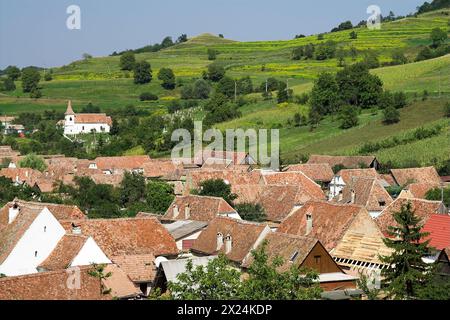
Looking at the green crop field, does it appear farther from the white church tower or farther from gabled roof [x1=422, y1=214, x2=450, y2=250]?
gabled roof [x1=422, y1=214, x2=450, y2=250]

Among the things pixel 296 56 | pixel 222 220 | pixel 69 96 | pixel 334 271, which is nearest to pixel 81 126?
pixel 69 96

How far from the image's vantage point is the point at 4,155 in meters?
87.3

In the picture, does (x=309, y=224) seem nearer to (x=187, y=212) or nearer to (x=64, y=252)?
(x=187, y=212)

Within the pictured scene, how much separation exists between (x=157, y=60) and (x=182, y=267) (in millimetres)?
127007

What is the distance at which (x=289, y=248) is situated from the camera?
28172mm

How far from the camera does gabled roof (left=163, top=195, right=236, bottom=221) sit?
131ft

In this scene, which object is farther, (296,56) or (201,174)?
(296,56)

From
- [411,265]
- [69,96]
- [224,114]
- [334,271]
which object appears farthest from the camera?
[69,96]

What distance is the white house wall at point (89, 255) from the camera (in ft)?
88.4

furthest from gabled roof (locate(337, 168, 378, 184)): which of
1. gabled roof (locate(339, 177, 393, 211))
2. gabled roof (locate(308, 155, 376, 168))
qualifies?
gabled roof (locate(339, 177, 393, 211))

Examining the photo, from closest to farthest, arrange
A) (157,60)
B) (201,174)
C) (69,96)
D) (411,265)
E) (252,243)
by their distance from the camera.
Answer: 1. (411,265)
2. (252,243)
3. (201,174)
4. (69,96)
5. (157,60)

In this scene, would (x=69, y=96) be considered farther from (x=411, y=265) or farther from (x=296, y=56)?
(x=411, y=265)

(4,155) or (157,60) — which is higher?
(157,60)

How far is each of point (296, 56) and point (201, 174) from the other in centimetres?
7874
